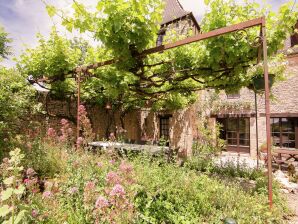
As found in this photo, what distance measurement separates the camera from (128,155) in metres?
4.77

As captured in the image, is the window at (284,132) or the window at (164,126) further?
the window at (164,126)

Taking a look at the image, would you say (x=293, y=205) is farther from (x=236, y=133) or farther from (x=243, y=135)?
(x=236, y=133)

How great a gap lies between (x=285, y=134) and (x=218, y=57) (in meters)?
8.78

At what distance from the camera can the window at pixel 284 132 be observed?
10.8 metres

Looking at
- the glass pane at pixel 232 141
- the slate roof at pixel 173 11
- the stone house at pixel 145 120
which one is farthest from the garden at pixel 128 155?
the slate roof at pixel 173 11

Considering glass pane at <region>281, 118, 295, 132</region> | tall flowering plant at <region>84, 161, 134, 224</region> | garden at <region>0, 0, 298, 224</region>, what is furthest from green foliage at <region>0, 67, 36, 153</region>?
glass pane at <region>281, 118, 295, 132</region>

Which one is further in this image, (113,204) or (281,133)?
(281,133)

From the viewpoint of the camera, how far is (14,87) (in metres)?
6.68

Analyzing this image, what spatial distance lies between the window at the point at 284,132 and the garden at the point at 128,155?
622 centimetres

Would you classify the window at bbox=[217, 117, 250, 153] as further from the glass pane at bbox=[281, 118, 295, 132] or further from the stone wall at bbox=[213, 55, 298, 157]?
the glass pane at bbox=[281, 118, 295, 132]

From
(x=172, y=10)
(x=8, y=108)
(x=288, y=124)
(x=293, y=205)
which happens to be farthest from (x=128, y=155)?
(x=172, y=10)

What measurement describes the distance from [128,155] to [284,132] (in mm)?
9440

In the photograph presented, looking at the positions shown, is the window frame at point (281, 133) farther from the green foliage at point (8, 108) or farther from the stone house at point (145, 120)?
the green foliage at point (8, 108)

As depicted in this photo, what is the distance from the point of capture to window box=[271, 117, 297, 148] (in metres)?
10.8
